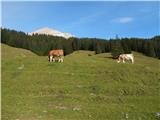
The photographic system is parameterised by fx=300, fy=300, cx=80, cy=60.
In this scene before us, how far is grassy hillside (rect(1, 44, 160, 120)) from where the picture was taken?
19750 millimetres

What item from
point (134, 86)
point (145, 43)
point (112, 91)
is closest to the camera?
point (112, 91)

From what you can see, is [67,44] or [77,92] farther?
[67,44]

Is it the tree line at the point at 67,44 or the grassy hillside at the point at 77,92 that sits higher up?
the tree line at the point at 67,44

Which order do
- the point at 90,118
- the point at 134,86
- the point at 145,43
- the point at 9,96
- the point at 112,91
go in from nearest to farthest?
the point at 90,118, the point at 9,96, the point at 112,91, the point at 134,86, the point at 145,43

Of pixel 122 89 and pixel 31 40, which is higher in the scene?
pixel 31 40

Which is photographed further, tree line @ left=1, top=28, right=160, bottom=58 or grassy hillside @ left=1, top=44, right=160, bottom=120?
tree line @ left=1, top=28, right=160, bottom=58

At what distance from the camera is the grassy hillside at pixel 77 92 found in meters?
19.8

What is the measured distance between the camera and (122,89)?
91.4ft

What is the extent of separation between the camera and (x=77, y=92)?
88.2 ft

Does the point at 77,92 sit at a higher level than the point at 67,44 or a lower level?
→ lower

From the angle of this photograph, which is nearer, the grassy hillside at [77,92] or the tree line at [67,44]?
the grassy hillside at [77,92]

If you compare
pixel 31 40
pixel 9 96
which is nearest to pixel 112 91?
pixel 9 96

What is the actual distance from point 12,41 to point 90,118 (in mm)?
139291

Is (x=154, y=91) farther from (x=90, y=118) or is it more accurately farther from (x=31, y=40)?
(x=31, y=40)
